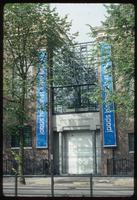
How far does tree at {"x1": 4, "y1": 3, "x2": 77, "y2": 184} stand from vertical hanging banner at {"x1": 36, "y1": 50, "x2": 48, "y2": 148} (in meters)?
0.25

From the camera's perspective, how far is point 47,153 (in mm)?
19891

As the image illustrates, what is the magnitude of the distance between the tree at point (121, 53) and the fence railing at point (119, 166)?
5.15 meters

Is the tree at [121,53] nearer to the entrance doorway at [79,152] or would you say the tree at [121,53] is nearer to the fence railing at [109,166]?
the fence railing at [109,166]

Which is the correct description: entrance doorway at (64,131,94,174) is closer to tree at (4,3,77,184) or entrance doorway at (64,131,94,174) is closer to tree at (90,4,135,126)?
tree at (4,3,77,184)

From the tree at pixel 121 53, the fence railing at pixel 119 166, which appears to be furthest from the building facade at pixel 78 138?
the tree at pixel 121 53

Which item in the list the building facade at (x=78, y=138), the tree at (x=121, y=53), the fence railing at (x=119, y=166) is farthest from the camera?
the fence railing at (x=119, y=166)

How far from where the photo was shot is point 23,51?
1446 cm

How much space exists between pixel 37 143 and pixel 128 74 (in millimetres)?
8202

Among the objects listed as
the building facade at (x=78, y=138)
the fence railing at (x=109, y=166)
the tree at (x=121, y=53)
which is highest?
the tree at (x=121, y=53)

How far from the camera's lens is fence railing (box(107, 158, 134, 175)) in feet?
61.5

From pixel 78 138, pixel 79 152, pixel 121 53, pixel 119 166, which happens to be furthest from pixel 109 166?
pixel 121 53

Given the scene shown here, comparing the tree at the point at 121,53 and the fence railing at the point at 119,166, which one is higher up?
the tree at the point at 121,53

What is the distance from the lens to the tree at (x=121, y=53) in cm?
1234

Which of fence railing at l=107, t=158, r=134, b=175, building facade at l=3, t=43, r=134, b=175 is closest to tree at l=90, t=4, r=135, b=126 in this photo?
building facade at l=3, t=43, r=134, b=175
